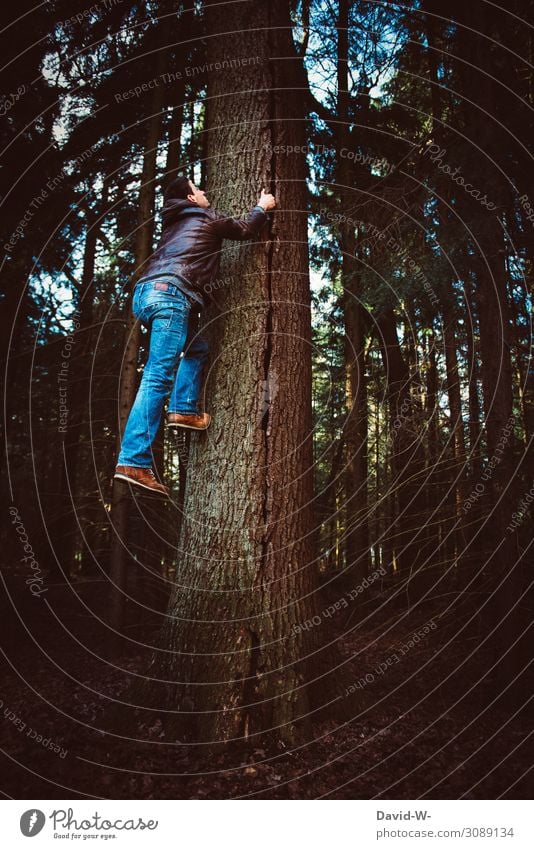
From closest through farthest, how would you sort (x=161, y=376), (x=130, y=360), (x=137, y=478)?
(x=137, y=478) < (x=161, y=376) < (x=130, y=360)

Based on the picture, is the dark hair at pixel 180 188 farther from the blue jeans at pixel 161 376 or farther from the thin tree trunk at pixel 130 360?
the thin tree trunk at pixel 130 360

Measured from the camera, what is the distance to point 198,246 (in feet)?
12.7

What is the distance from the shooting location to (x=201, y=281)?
152 inches

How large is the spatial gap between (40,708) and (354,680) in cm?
291

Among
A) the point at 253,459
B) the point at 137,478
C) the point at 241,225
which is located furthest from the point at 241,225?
the point at 137,478

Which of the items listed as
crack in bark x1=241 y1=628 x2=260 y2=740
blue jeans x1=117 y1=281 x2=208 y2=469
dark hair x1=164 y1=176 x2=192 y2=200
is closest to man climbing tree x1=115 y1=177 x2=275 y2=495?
blue jeans x1=117 y1=281 x2=208 y2=469

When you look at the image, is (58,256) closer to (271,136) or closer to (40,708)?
(271,136)

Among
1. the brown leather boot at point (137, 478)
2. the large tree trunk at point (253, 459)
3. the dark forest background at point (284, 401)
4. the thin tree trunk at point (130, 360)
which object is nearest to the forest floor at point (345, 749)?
the dark forest background at point (284, 401)

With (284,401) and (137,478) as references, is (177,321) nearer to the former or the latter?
(284,401)

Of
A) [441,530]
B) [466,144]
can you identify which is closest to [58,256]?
[466,144]

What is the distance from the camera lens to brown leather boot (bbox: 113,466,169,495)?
3.76 meters

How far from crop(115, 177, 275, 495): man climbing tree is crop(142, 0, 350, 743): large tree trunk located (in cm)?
17

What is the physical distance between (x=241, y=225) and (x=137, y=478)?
6.74 ft

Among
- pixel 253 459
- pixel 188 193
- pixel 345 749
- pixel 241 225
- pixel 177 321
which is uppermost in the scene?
pixel 188 193
